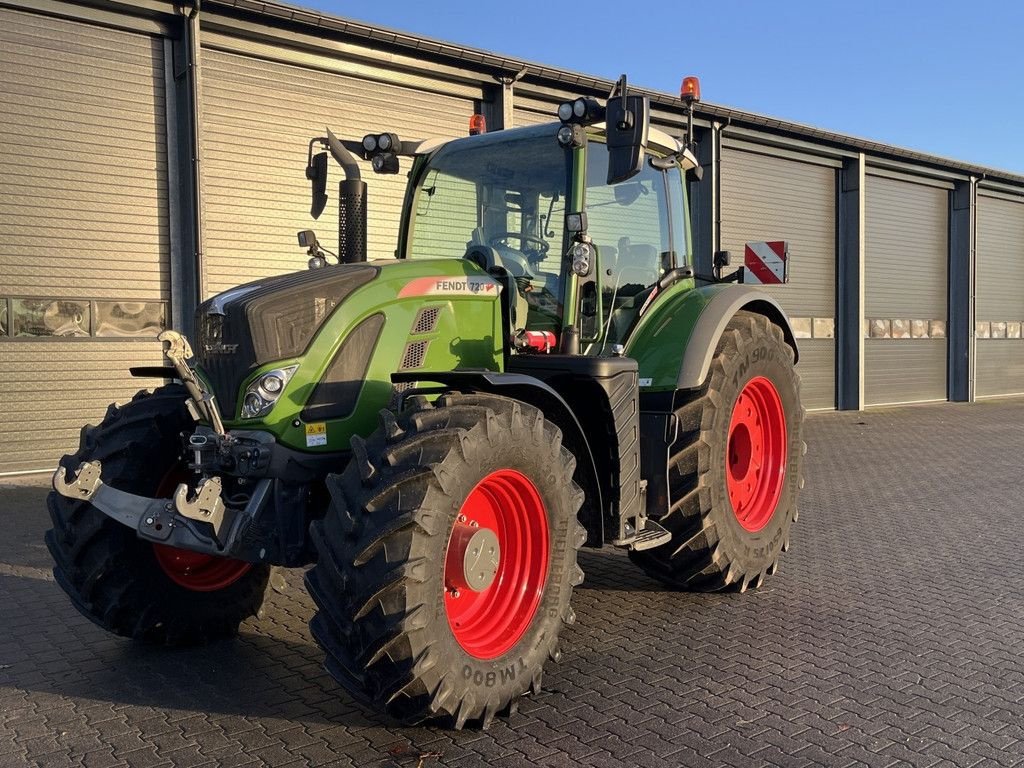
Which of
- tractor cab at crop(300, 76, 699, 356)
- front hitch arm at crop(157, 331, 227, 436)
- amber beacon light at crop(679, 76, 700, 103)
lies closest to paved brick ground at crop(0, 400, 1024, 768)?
front hitch arm at crop(157, 331, 227, 436)

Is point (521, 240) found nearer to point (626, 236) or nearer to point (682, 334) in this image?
point (626, 236)

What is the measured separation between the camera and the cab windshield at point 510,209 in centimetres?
475

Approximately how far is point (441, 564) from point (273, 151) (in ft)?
29.6

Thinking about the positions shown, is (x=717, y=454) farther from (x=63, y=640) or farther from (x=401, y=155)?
(x=63, y=640)

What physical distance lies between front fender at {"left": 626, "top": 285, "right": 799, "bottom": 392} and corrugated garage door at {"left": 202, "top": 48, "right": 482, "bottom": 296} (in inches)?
231

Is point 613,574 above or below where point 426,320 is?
below

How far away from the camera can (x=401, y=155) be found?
5434 millimetres

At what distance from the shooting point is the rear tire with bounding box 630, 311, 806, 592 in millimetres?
4902

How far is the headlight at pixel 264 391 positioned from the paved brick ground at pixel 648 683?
1.18 metres

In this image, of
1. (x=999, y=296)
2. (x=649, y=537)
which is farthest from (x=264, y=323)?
(x=999, y=296)

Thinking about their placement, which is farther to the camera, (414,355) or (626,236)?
(626,236)

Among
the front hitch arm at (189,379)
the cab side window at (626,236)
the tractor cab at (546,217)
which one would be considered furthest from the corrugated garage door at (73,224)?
the front hitch arm at (189,379)

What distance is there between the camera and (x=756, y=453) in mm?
5734

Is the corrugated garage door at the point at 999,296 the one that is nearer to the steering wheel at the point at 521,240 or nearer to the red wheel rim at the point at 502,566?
the steering wheel at the point at 521,240
